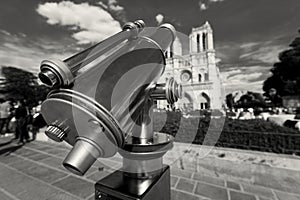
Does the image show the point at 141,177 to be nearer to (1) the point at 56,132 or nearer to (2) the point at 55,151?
(1) the point at 56,132

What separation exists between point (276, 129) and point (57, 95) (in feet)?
11.2

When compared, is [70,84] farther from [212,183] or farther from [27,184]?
[27,184]

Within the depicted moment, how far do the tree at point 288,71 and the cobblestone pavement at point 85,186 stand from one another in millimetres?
27693

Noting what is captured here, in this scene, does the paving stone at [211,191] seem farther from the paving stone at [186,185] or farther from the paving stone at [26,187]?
the paving stone at [26,187]

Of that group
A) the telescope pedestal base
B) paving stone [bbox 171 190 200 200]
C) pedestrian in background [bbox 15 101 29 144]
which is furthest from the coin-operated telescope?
pedestrian in background [bbox 15 101 29 144]

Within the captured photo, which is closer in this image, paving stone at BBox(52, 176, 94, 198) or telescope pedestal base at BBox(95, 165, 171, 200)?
telescope pedestal base at BBox(95, 165, 171, 200)

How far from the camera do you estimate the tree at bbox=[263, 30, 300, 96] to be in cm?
2180

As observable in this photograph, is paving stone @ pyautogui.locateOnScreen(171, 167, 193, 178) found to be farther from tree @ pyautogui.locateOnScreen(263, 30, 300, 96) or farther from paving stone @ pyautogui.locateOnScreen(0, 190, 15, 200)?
tree @ pyautogui.locateOnScreen(263, 30, 300, 96)

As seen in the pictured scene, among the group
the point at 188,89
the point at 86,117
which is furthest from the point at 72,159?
the point at 188,89

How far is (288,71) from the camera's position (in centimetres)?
2312

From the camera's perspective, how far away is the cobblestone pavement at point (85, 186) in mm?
1403

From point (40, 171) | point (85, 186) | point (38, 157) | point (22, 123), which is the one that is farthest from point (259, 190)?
point (22, 123)

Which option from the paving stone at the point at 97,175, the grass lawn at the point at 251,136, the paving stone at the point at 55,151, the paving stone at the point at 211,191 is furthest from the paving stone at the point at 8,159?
the paving stone at the point at 211,191

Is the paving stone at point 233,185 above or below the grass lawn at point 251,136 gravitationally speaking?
below
